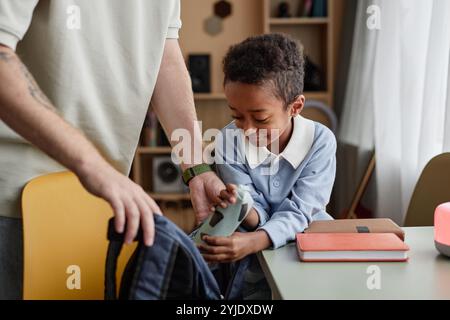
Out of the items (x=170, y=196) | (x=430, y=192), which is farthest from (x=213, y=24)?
(x=430, y=192)

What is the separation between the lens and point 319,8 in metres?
4.41

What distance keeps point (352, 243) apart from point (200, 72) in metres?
3.50

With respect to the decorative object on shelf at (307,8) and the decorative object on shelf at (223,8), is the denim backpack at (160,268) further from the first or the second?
the decorative object on shelf at (223,8)

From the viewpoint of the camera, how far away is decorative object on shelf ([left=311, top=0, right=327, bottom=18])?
4.41 m

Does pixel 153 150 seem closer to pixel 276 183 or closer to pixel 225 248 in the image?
pixel 276 183

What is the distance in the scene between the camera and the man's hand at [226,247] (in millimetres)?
1284

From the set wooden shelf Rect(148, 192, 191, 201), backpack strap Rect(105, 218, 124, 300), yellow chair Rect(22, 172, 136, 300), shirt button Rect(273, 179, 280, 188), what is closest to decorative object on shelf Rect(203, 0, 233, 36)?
wooden shelf Rect(148, 192, 191, 201)

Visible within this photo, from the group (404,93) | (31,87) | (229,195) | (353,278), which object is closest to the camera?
(31,87)

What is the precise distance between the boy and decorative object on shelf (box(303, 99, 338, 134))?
8.09ft

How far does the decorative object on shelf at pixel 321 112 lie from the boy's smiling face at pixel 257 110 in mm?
2510

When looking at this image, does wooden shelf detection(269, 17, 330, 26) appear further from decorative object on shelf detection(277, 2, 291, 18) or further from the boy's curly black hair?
the boy's curly black hair

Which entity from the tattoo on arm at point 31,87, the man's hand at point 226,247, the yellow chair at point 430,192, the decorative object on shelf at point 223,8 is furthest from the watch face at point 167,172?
the tattoo on arm at point 31,87
